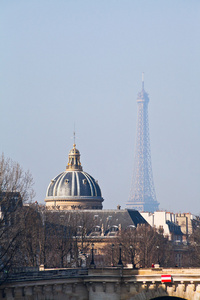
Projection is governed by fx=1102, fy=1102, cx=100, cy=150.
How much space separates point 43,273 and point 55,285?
2071mm

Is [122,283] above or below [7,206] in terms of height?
below

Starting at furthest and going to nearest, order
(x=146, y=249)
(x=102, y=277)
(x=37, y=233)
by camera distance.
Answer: (x=146, y=249), (x=37, y=233), (x=102, y=277)

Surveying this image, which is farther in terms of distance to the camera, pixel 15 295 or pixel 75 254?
pixel 75 254

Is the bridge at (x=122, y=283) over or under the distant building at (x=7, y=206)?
under

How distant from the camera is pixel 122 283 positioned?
3853 inches

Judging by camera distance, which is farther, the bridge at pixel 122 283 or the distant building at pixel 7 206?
the bridge at pixel 122 283

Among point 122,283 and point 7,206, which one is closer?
point 7,206

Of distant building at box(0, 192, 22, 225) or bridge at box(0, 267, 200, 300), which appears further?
bridge at box(0, 267, 200, 300)

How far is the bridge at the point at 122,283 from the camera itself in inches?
3708

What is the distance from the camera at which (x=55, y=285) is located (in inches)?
3615

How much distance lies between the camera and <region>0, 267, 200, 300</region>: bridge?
94188 mm

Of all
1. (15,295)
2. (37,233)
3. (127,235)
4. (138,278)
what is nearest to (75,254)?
(37,233)

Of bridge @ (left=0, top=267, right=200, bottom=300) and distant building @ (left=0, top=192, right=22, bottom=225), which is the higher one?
distant building @ (left=0, top=192, right=22, bottom=225)

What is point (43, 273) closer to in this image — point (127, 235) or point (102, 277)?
point (102, 277)
